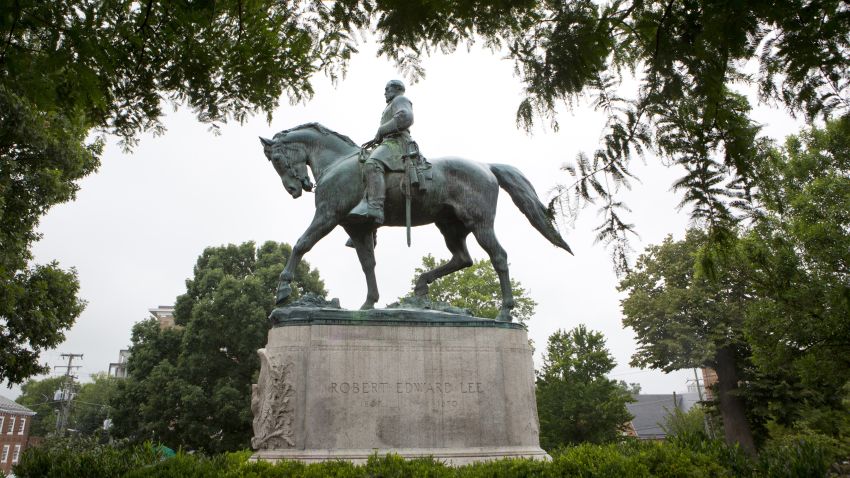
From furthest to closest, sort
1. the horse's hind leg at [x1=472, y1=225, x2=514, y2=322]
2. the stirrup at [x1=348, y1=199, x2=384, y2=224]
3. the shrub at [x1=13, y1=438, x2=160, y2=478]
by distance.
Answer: the horse's hind leg at [x1=472, y1=225, x2=514, y2=322]
the stirrup at [x1=348, y1=199, x2=384, y2=224]
the shrub at [x1=13, y1=438, x2=160, y2=478]

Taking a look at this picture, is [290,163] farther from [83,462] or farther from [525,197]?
[83,462]

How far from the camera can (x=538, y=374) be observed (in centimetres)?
2198

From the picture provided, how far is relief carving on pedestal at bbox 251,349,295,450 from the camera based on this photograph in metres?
7.73

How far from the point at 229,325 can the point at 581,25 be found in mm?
28013

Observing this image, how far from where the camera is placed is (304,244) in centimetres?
903

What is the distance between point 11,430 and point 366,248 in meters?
60.9

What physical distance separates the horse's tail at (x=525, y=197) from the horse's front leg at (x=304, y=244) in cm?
302

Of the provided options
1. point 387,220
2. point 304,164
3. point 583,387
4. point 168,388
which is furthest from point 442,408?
point 168,388

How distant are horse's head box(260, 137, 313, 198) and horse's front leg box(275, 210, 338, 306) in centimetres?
84

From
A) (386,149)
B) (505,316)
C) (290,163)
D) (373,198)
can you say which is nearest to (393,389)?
(505,316)

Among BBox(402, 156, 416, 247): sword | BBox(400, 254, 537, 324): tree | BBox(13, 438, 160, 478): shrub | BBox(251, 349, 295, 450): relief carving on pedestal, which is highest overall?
BBox(400, 254, 537, 324): tree

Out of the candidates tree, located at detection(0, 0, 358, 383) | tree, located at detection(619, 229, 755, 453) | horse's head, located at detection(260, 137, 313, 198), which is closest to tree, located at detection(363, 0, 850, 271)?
tree, located at detection(0, 0, 358, 383)

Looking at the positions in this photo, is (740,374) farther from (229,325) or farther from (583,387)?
(229,325)

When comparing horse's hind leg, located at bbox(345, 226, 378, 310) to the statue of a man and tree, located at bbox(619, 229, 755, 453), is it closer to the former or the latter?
the statue of a man
